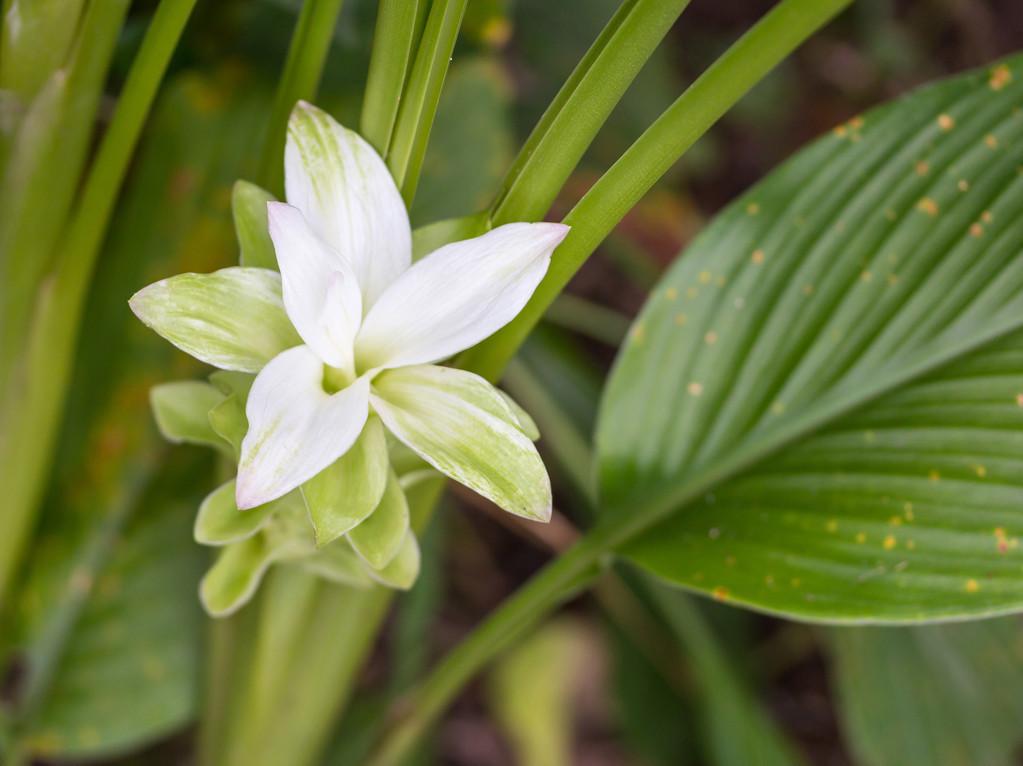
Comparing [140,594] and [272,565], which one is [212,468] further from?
[272,565]

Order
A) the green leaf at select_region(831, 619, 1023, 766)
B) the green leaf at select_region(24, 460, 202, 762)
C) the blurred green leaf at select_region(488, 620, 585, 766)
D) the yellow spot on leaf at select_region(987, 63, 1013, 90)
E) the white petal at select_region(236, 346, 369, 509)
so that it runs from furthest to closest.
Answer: the blurred green leaf at select_region(488, 620, 585, 766) < the green leaf at select_region(831, 619, 1023, 766) < the green leaf at select_region(24, 460, 202, 762) < the yellow spot on leaf at select_region(987, 63, 1013, 90) < the white petal at select_region(236, 346, 369, 509)

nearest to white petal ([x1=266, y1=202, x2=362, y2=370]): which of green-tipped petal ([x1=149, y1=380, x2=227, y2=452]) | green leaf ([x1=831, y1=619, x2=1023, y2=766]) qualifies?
green-tipped petal ([x1=149, y1=380, x2=227, y2=452])

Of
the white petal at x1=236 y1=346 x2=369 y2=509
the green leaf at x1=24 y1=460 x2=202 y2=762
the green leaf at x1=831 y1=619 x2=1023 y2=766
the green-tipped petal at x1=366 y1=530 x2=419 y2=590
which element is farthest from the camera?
the green leaf at x1=831 y1=619 x2=1023 y2=766

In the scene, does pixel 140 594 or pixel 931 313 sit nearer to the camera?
pixel 931 313

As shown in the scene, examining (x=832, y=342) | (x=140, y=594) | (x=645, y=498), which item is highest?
(x=832, y=342)

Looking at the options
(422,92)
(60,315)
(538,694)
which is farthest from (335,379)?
(538,694)

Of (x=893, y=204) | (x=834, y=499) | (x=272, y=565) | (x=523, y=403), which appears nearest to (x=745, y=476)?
(x=834, y=499)

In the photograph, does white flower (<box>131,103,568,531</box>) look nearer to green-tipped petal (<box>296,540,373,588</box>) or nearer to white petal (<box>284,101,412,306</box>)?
white petal (<box>284,101,412,306</box>)
